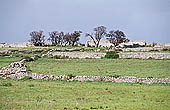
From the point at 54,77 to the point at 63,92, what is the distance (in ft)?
35.6

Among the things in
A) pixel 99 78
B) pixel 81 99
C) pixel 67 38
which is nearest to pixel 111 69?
pixel 99 78

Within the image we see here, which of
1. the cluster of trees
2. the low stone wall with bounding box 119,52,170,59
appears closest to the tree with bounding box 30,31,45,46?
the cluster of trees

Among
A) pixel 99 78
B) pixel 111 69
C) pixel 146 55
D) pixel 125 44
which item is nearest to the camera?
pixel 99 78

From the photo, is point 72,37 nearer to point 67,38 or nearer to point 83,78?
point 67,38

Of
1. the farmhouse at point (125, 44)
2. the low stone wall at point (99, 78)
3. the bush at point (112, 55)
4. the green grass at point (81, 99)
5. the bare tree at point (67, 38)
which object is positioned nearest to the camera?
the green grass at point (81, 99)

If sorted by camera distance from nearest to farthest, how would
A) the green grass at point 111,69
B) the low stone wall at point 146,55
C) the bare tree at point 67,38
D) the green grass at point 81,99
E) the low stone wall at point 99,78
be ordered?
the green grass at point 81,99
the low stone wall at point 99,78
the green grass at point 111,69
the low stone wall at point 146,55
the bare tree at point 67,38

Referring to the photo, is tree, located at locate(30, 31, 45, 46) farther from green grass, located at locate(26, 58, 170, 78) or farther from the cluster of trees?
green grass, located at locate(26, 58, 170, 78)

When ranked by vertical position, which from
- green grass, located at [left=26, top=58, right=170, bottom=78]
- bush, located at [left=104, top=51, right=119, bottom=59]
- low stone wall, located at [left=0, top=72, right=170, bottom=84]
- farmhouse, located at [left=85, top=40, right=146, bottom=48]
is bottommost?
low stone wall, located at [left=0, top=72, right=170, bottom=84]

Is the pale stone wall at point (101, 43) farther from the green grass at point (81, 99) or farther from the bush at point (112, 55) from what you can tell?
the green grass at point (81, 99)

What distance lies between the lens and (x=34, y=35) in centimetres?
12825

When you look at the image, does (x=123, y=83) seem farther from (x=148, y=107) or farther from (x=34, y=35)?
(x=34, y=35)

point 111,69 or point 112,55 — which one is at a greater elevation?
point 112,55

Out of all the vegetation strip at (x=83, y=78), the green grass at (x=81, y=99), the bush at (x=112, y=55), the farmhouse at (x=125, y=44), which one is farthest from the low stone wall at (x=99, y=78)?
the farmhouse at (x=125, y=44)

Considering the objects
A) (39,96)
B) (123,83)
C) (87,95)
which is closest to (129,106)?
(87,95)
